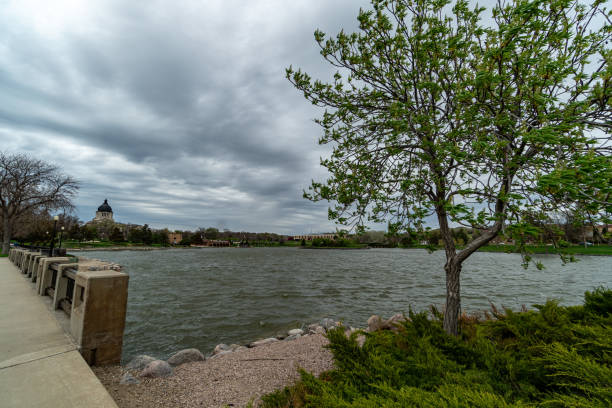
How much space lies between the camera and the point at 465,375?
246cm

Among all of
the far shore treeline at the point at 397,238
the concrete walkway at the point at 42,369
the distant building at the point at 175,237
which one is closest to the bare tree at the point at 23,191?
the far shore treeline at the point at 397,238

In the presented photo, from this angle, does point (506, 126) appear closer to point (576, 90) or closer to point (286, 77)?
point (576, 90)

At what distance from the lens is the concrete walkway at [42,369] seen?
3.04 metres

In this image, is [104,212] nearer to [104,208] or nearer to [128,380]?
[104,208]

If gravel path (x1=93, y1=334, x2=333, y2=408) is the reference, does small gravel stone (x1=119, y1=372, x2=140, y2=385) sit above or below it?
above

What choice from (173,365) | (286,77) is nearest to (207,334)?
(173,365)

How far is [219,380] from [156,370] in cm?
122

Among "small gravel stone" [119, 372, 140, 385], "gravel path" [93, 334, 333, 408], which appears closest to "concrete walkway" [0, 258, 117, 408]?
"gravel path" [93, 334, 333, 408]

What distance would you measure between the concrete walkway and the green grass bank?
2.28 metres

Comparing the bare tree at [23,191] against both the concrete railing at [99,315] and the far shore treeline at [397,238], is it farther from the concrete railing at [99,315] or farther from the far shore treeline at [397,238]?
the concrete railing at [99,315]

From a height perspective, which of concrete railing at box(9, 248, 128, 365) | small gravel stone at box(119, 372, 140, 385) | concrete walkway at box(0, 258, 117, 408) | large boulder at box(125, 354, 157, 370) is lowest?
large boulder at box(125, 354, 157, 370)

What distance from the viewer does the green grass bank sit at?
180cm

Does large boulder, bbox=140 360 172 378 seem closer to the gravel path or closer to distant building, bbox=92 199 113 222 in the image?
the gravel path

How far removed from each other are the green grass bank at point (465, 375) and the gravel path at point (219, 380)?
109 cm
